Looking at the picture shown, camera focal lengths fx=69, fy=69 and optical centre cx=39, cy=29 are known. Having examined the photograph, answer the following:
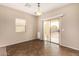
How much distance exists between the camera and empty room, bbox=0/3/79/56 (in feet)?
10.9

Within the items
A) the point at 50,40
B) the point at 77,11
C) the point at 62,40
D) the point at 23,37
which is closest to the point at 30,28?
the point at 23,37

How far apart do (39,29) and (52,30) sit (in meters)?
1.34

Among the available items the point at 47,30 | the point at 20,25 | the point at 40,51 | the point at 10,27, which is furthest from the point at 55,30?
the point at 10,27

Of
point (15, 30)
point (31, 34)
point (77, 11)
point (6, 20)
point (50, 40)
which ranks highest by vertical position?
point (77, 11)

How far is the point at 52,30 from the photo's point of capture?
5191 mm

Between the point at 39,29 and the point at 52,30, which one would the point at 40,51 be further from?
the point at 39,29

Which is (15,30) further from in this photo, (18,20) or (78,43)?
(78,43)

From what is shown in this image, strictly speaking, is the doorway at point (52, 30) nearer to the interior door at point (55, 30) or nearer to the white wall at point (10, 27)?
the interior door at point (55, 30)

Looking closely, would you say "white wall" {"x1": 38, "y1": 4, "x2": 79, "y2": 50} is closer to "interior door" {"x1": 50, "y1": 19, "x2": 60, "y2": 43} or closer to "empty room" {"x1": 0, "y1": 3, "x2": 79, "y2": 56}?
"empty room" {"x1": 0, "y1": 3, "x2": 79, "y2": 56}

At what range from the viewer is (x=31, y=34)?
5777 millimetres

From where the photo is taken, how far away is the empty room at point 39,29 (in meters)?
3.33

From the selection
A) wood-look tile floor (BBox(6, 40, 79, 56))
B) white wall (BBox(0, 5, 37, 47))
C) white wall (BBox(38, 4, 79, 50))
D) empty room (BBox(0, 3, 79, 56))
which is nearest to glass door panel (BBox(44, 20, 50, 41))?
empty room (BBox(0, 3, 79, 56))

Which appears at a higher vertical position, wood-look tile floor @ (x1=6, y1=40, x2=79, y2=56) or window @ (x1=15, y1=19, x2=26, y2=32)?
window @ (x1=15, y1=19, x2=26, y2=32)

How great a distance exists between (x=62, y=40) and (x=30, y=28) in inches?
108
